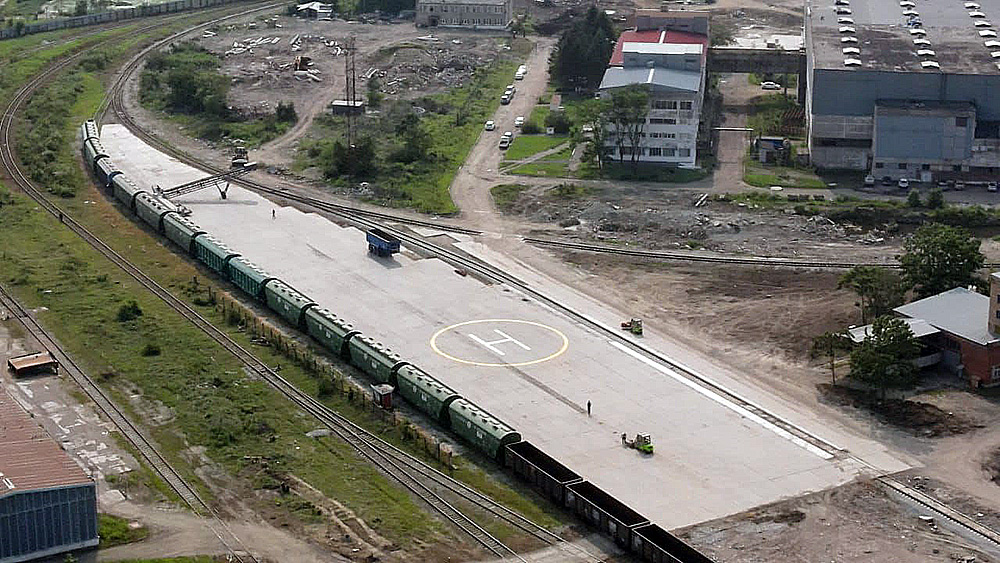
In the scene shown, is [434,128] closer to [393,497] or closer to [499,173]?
[499,173]

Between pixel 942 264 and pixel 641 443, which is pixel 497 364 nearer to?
pixel 641 443

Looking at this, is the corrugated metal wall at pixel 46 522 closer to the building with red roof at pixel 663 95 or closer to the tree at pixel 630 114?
the tree at pixel 630 114

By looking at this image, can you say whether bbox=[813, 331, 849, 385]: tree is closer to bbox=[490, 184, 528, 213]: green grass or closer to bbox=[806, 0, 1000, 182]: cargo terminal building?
bbox=[490, 184, 528, 213]: green grass

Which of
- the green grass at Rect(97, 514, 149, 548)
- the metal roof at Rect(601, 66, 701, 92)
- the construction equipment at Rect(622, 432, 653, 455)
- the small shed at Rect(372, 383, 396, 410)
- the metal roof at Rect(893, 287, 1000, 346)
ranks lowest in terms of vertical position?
the green grass at Rect(97, 514, 149, 548)

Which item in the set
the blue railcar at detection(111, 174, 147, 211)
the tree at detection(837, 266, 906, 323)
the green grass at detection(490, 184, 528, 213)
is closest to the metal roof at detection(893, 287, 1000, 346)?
the tree at detection(837, 266, 906, 323)

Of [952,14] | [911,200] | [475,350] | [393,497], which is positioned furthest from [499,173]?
[393,497]

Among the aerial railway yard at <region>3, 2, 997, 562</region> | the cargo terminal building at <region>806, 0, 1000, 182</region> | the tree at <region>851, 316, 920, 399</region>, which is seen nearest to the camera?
the aerial railway yard at <region>3, 2, 997, 562</region>

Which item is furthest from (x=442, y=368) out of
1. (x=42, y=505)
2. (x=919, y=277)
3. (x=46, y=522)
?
(x=919, y=277)
